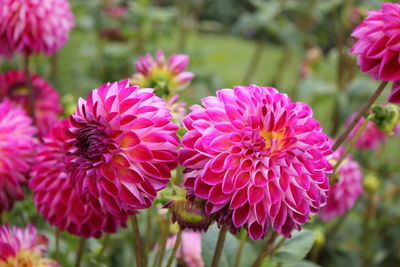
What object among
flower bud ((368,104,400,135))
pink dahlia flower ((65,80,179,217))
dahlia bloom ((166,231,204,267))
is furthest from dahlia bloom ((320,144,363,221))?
pink dahlia flower ((65,80,179,217))

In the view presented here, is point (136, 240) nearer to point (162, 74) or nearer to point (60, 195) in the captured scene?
point (60, 195)

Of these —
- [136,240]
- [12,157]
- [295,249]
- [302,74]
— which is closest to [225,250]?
[295,249]

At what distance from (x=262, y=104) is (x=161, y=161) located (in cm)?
10

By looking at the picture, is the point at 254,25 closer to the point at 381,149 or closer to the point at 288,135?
the point at 381,149

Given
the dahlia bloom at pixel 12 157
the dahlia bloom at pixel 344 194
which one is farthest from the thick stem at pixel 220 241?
the dahlia bloom at pixel 344 194

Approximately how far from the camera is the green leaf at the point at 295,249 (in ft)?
2.09

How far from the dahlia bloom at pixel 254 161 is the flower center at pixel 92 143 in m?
0.07

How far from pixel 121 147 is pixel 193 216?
0.09m

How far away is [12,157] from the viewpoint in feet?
2.17

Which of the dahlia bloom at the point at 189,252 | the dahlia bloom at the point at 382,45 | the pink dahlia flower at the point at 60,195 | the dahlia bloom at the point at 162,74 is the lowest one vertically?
the dahlia bloom at the point at 189,252

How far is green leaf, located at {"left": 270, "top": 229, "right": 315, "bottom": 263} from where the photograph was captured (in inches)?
25.1

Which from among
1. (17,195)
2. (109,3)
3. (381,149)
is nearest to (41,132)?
(17,195)

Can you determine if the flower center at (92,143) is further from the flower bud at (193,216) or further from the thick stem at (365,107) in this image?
the thick stem at (365,107)

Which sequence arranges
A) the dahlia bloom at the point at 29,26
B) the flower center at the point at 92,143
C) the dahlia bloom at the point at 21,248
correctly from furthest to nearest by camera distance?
the dahlia bloom at the point at 29,26, the dahlia bloom at the point at 21,248, the flower center at the point at 92,143
